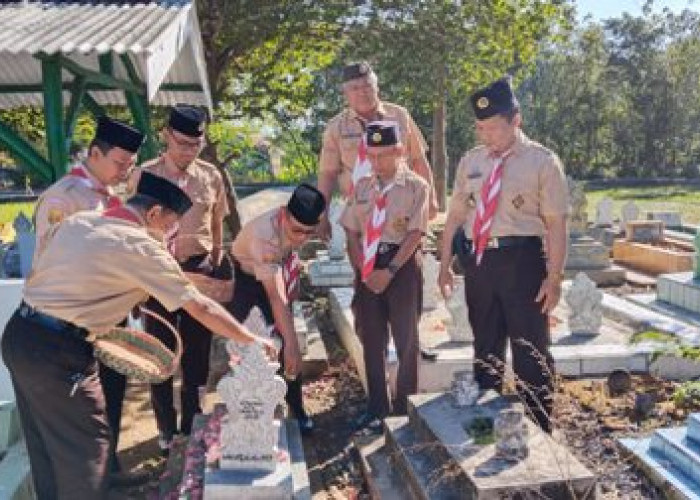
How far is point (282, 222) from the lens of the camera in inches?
145

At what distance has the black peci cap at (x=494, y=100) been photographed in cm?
364

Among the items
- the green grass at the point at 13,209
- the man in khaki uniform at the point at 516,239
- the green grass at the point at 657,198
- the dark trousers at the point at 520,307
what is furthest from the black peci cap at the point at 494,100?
the green grass at the point at 13,209

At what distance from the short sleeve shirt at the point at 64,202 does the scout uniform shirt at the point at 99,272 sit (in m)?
0.73

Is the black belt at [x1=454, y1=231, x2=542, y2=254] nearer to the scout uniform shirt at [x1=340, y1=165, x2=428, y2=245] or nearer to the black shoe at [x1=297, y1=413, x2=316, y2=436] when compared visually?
the scout uniform shirt at [x1=340, y1=165, x2=428, y2=245]

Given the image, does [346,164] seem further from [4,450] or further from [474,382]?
[4,450]

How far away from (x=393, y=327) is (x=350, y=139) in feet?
3.63

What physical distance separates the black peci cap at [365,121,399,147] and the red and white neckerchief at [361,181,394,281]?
0.86 feet

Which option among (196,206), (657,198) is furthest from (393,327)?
(657,198)

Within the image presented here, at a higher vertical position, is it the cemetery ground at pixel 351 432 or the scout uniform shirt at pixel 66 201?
the scout uniform shirt at pixel 66 201

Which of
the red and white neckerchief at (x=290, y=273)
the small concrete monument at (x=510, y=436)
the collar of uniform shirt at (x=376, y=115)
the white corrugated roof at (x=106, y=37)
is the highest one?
the white corrugated roof at (x=106, y=37)

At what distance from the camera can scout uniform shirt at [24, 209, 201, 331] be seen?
8.86 ft

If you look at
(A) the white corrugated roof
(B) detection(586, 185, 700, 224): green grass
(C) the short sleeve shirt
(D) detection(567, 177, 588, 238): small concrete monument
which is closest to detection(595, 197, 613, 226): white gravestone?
(D) detection(567, 177, 588, 238): small concrete monument

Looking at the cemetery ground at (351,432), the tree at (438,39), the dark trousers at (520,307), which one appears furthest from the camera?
the tree at (438,39)

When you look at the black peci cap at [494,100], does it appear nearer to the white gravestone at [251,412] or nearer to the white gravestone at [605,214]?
the white gravestone at [251,412]
